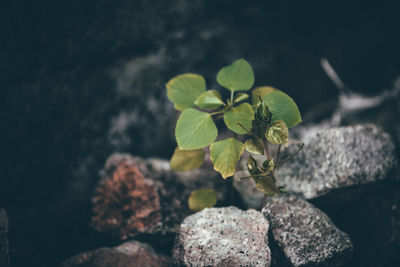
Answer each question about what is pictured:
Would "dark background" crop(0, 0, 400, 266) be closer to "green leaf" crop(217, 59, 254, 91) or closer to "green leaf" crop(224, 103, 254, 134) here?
"green leaf" crop(217, 59, 254, 91)

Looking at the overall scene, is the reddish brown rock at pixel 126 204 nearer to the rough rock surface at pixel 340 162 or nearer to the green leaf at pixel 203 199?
the green leaf at pixel 203 199

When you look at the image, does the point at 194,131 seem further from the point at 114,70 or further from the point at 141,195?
the point at 114,70

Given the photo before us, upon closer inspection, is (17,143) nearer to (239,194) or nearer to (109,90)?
(109,90)

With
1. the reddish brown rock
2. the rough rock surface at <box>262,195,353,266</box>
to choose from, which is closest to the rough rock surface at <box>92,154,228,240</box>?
the reddish brown rock

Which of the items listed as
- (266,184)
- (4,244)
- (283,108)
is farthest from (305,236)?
(4,244)

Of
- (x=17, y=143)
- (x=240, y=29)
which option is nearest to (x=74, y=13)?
(x=17, y=143)

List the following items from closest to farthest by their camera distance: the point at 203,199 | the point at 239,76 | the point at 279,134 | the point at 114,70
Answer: the point at 279,134 < the point at 239,76 < the point at 203,199 < the point at 114,70
